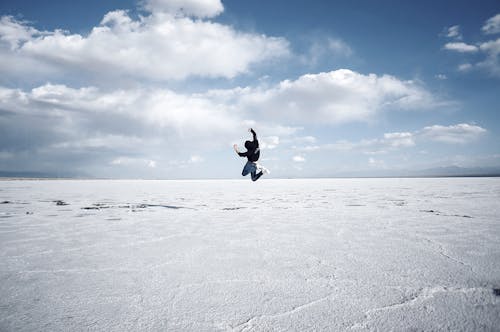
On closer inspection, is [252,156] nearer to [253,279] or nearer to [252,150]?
[252,150]

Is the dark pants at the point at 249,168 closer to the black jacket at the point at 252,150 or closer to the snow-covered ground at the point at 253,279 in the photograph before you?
the black jacket at the point at 252,150

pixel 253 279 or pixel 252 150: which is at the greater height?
pixel 252 150

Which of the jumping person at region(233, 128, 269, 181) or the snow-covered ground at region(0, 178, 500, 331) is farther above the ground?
the jumping person at region(233, 128, 269, 181)

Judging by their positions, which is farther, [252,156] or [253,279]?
[252,156]

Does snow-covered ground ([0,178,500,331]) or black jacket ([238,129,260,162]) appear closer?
snow-covered ground ([0,178,500,331])

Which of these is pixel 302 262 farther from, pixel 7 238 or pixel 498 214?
pixel 498 214

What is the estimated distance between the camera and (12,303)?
1586mm

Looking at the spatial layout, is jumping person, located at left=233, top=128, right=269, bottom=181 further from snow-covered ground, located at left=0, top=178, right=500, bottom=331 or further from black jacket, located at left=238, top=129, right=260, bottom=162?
snow-covered ground, located at left=0, top=178, right=500, bottom=331

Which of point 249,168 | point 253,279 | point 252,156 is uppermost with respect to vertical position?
point 252,156

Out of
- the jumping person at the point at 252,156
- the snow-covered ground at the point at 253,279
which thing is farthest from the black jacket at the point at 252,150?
the snow-covered ground at the point at 253,279

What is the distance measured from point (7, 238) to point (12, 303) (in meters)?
2.28

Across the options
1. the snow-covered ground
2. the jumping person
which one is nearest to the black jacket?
the jumping person

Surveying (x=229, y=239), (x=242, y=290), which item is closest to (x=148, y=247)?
(x=229, y=239)

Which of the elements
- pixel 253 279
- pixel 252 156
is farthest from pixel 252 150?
pixel 253 279
